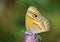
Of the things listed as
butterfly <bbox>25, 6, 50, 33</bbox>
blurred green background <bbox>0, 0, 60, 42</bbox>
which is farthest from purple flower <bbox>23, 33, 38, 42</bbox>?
blurred green background <bbox>0, 0, 60, 42</bbox>

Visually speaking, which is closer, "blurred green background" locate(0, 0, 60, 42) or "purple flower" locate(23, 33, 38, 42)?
"purple flower" locate(23, 33, 38, 42)

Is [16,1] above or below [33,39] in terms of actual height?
above

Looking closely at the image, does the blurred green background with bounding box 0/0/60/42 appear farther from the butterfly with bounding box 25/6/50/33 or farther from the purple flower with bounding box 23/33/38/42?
the purple flower with bounding box 23/33/38/42

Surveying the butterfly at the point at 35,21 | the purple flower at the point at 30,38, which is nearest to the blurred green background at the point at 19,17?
the butterfly at the point at 35,21

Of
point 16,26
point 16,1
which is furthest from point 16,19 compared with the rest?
point 16,1

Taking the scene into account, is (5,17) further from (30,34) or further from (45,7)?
(30,34)
